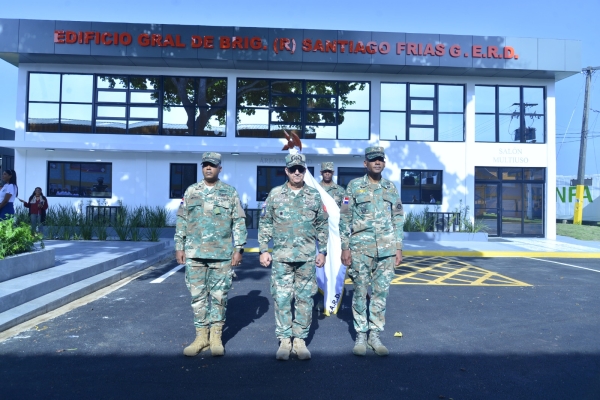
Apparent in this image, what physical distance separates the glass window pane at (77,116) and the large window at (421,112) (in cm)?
1127

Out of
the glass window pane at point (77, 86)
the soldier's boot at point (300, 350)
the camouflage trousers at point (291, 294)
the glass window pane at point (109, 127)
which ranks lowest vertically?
the soldier's boot at point (300, 350)

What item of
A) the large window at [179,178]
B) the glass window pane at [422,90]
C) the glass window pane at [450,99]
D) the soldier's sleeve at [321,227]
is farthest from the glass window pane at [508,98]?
the soldier's sleeve at [321,227]

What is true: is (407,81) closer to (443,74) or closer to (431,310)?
(443,74)

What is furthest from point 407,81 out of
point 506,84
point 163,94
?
point 163,94

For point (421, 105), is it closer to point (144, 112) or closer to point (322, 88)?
point (322, 88)

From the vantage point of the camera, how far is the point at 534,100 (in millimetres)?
18641

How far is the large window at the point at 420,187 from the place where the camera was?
59.5ft

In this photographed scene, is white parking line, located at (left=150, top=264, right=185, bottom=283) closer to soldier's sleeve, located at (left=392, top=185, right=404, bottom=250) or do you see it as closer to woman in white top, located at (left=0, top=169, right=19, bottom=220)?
woman in white top, located at (left=0, top=169, right=19, bottom=220)

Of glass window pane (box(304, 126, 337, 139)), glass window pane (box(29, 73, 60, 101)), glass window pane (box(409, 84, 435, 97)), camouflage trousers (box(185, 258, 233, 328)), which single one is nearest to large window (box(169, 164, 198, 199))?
glass window pane (box(304, 126, 337, 139))

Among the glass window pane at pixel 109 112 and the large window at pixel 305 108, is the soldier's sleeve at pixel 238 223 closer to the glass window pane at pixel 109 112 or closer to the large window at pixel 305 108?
the large window at pixel 305 108

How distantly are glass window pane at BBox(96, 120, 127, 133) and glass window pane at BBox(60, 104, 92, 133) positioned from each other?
1.10 ft

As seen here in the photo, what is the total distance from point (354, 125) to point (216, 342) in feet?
47.4

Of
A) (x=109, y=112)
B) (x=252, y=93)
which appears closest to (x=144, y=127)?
(x=109, y=112)

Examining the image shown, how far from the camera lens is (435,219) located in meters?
17.5
